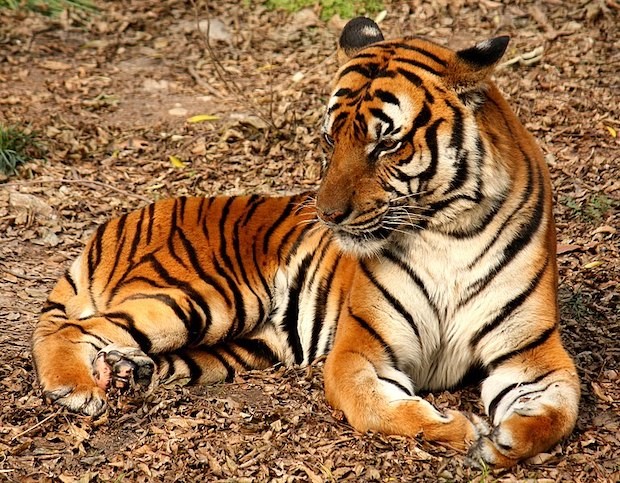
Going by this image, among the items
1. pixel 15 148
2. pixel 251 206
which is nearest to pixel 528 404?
pixel 251 206

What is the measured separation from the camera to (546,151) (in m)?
7.00

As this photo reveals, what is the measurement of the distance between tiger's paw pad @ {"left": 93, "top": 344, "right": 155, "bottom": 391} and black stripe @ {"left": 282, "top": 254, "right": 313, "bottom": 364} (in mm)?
836

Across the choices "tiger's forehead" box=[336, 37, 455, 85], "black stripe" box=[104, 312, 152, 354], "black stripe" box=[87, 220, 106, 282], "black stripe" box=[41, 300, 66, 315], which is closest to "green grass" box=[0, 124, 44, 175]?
"black stripe" box=[87, 220, 106, 282]

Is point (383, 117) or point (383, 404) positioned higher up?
point (383, 117)

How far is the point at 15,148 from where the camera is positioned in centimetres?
726

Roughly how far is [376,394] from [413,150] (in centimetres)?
100

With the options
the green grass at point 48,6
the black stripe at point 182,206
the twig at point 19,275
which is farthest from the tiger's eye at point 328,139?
the green grass at point 48,6

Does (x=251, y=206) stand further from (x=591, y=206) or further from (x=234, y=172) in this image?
(x=591, y=206)

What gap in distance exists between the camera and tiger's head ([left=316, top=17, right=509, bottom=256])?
4.23 metres

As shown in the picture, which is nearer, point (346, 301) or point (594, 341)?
point (346, 301)

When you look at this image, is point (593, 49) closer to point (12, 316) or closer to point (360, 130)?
point (360, 130)

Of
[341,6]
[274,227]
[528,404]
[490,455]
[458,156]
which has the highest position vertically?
[341,6]

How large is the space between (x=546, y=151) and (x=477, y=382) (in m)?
2.75

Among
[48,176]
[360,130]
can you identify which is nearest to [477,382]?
[360,130]
